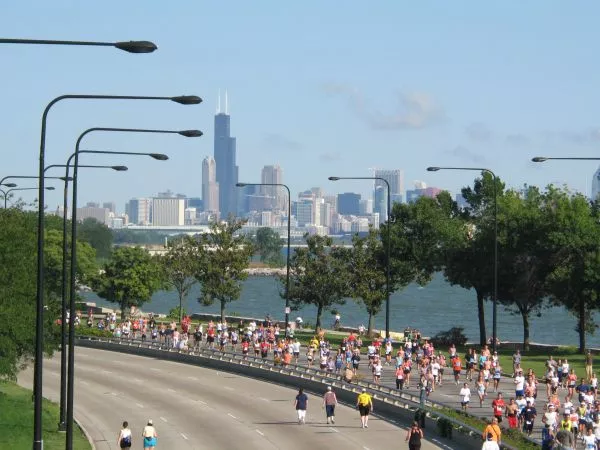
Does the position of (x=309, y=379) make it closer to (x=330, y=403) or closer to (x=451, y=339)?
(x=330, y=403)

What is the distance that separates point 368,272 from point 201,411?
39.2m

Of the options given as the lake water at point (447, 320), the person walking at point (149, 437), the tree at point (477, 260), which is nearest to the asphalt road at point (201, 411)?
the person walking at point (149, 437)

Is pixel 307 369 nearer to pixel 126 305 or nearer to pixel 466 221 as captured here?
pixel 466 221

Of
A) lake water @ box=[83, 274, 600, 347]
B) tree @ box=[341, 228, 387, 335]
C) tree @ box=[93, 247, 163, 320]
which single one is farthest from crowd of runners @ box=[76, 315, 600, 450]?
lake water @ box=[83, 274, 600, 347]

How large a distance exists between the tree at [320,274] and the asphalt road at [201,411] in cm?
2230

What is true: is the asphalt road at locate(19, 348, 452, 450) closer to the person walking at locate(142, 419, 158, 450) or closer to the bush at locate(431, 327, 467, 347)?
the person walking at locate(142, 419, 158, 450)

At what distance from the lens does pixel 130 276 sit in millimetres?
98375

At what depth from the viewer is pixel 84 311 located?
11531 cm

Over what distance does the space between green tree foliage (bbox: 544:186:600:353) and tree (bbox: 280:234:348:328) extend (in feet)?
56.5

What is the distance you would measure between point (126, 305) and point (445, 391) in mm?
51799

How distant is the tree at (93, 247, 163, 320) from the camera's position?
98.4m

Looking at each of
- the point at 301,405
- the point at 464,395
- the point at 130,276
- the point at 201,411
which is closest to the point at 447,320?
the point at 130,276

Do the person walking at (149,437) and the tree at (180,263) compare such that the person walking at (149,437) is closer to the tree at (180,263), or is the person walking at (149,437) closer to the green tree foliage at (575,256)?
the green tree foliage at (575,256)

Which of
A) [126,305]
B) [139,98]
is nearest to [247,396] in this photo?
[139,98]
